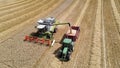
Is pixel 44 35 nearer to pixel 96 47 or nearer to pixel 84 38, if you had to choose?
pixel 84 38

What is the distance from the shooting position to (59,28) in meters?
18.5

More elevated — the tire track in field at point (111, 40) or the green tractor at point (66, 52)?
the green tractor at point (66, 52)

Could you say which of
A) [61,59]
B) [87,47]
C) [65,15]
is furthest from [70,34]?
[65,15]

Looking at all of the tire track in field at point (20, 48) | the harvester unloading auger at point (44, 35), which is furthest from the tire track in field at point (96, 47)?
the tire track in field at point (20, 48)

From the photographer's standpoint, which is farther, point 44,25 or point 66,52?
point 44,25

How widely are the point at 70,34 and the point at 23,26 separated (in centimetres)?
615

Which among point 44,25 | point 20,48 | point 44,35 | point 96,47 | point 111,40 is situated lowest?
point 111,40

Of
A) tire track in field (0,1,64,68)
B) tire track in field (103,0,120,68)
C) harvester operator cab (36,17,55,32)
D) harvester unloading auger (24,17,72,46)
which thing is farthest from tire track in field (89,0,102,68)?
harvester operator cab (36,17,55,32)

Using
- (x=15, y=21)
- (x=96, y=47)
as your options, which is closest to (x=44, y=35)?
(x=96, y=47)

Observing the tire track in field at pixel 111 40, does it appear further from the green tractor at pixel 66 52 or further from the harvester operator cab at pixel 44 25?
the harvester operator cab at pixel 44 25

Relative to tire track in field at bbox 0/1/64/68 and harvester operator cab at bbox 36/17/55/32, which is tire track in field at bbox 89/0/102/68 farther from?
harvester operator cab at bbox 36/17/55/32

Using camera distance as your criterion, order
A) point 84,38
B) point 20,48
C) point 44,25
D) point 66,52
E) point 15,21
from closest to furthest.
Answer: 1. point 66,52
2. point 20,48
3. point 44,25
4. point 84,38
5. point 15,21

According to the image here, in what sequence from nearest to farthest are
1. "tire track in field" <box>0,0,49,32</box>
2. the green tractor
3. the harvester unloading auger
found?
1. the green tractor
2. the harvester unloading auger
3. "tire track in field" <box>0,0,49,32</box>

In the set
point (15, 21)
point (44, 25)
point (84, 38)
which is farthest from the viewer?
point (15, 21)
